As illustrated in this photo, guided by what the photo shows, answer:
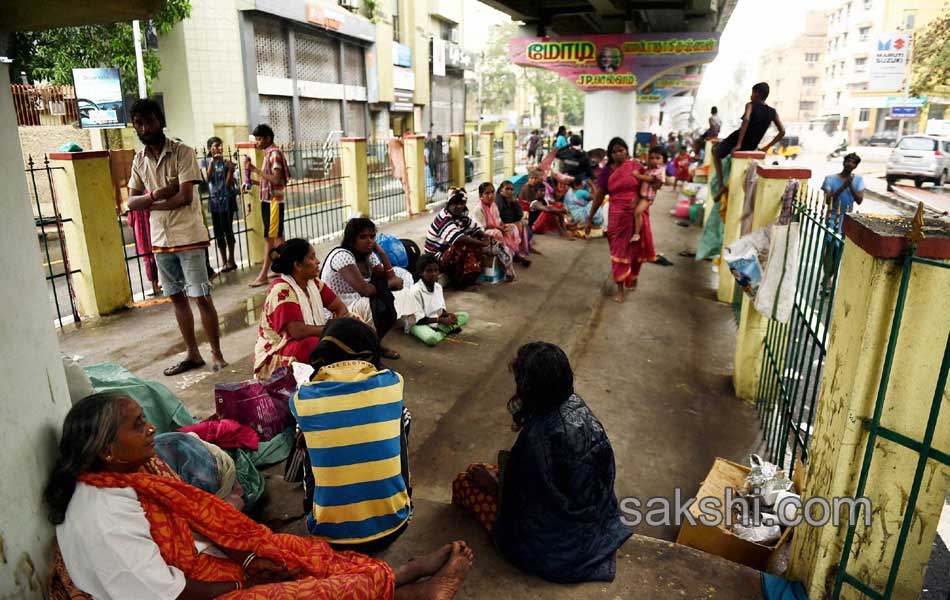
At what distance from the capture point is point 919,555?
226 cm

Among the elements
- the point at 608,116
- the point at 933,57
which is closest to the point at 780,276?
the point at 608,116

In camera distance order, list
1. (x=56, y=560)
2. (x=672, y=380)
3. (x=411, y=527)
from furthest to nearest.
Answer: (x=672, y=380) < (x=411, y=527) < (x=56, y=560)

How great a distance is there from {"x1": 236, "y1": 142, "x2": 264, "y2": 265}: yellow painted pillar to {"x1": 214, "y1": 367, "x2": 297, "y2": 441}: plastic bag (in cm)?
474

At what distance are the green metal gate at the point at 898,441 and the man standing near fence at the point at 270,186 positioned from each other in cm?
633

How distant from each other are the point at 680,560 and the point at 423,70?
27905 mm

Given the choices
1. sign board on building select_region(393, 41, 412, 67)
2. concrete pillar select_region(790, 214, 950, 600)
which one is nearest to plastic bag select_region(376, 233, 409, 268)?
concrete pillar select_region(790, 214, 950, 600)

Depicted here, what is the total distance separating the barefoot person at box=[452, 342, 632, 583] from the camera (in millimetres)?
2488

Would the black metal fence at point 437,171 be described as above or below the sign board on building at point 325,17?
below

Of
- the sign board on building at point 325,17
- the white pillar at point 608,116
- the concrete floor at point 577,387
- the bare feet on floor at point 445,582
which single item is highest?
the sign board on building at point 325,17

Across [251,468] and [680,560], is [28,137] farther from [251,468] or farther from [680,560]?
[680,560]

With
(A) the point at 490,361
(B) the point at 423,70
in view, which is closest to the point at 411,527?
(A) the point at 490,361

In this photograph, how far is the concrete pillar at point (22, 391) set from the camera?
75.3 inches

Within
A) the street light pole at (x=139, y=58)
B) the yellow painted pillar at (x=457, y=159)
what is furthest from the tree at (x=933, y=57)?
the street light pole at (x=139, y=58)

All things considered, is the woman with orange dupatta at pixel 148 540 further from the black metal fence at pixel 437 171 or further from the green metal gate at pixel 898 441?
the black metal fence at pixel 437 171
